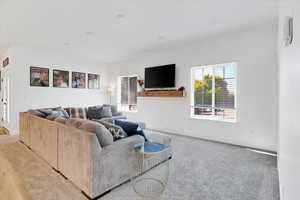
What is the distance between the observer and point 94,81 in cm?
693

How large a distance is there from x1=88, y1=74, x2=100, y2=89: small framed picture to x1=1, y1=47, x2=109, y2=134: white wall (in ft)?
0.58

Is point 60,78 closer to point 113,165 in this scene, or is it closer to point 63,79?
point 63,79

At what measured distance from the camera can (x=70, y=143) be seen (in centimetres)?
213

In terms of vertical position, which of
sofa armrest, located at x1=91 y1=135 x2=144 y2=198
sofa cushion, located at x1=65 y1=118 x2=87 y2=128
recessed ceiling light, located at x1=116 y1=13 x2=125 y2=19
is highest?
recessed ceiling light, located at x1=116 y1=13 x2=125 y2=19

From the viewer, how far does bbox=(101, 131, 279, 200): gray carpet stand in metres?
1.98

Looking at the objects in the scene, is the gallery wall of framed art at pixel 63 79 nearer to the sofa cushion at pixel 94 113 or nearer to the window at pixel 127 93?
the window at pixel 127 93

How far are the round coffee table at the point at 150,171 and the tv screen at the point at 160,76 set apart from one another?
287 centimetres

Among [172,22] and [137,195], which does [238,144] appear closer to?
[137,195]

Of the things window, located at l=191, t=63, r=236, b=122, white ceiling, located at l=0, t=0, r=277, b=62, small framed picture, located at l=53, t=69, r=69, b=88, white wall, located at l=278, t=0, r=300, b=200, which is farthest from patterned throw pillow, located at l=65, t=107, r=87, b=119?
white wall, located at l=278, t=0, r=300, b=200

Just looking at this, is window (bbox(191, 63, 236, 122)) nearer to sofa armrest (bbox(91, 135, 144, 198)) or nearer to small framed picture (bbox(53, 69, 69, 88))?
sofa armrest (bbox(91, 135, 144, 198))

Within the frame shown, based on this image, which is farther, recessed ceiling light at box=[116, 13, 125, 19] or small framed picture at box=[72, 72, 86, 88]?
small framed picture at box=[72, 72, 86, 88]

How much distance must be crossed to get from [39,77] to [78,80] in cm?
135

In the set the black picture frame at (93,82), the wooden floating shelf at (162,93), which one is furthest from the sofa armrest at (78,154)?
the black picture frame at (93,82)

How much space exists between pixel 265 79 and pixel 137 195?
11.8ft
